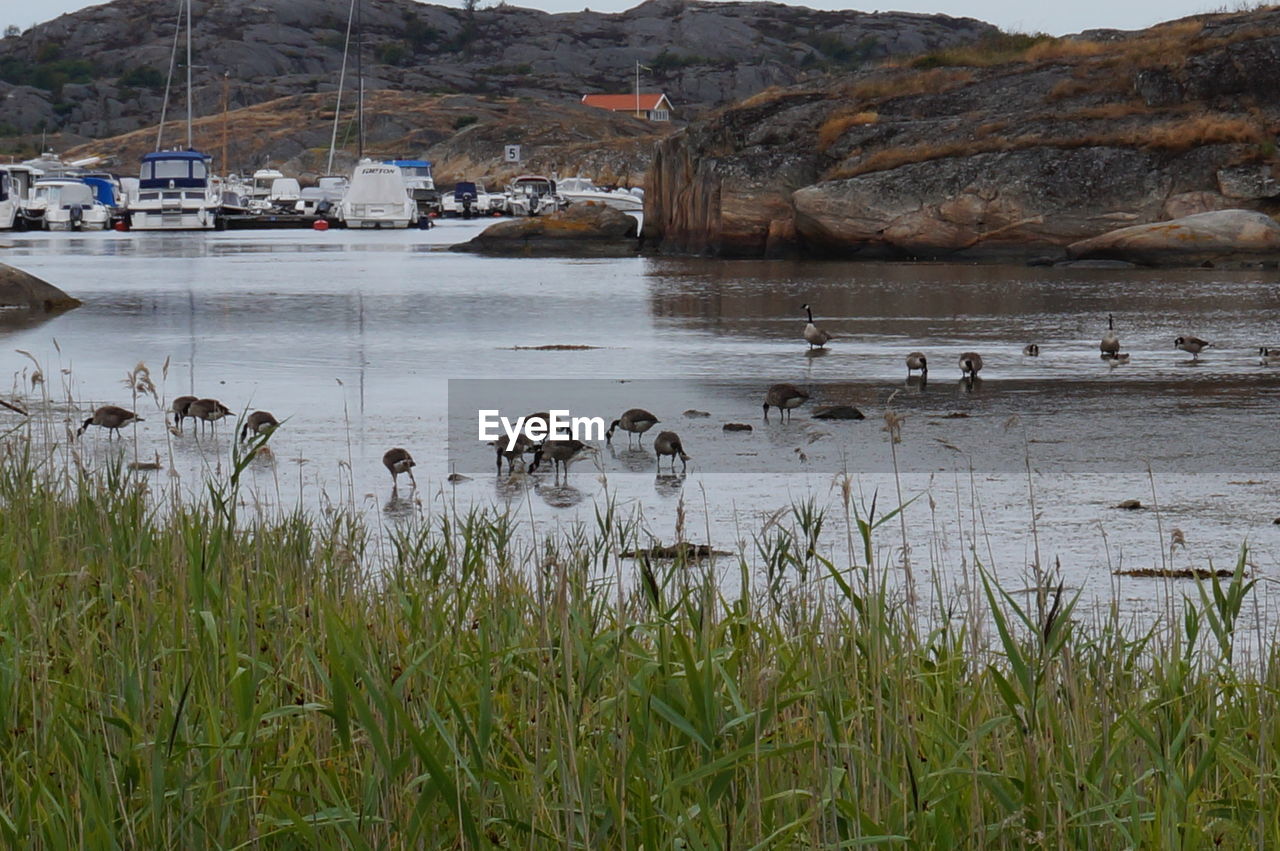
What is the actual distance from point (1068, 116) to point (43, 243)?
32.3 meters

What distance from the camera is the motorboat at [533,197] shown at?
82562 mm

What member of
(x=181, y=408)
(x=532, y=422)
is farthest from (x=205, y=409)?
(x=532, y=422)

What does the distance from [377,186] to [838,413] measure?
5770cm

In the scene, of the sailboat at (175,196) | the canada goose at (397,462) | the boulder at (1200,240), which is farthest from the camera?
the sailboat at (175,196)

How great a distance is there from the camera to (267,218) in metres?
72.4

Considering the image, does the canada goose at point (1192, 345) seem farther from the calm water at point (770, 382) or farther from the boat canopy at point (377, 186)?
the boat canopy at point (377, 186)

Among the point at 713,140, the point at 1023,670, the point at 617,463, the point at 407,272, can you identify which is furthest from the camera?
the point at 713,140

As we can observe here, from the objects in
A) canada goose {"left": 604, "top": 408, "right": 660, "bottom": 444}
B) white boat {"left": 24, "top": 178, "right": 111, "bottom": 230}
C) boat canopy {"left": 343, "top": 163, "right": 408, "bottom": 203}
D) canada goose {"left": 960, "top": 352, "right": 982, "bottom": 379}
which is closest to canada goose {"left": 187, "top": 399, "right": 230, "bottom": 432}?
canada goose {"left": 604, "top": 408, "right": 660, "bottom": 444}

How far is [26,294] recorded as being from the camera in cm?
2341

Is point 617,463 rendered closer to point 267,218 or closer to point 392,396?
point 392,396

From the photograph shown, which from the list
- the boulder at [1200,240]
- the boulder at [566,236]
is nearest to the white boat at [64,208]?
the boulder at [566,236]

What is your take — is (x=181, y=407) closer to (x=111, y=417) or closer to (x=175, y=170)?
(x=111, y=417)

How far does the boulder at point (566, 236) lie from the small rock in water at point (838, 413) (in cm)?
3287

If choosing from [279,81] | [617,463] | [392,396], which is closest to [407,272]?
[392,396]
